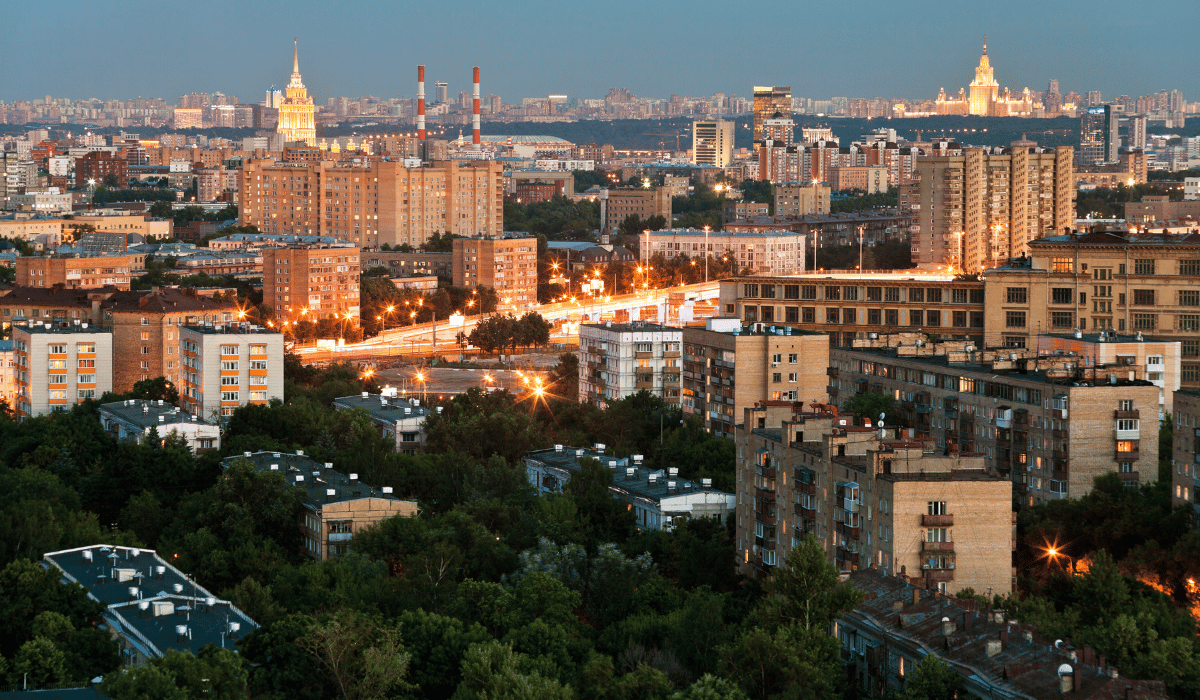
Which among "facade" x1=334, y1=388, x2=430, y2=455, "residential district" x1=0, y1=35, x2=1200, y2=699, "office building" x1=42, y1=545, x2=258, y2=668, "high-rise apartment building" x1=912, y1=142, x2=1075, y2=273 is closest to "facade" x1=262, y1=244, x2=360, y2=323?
"residential district" x1=0, y1=35, x2=1200, y2=699

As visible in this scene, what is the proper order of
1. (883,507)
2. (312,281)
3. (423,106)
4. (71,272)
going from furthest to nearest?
(423,106)
(312,281)
(71,272)
(883,507)

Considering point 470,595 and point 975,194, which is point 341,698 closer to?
point 470,595

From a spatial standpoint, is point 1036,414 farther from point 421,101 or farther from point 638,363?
point 421,101

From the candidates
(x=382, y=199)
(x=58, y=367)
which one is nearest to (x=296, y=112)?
(x=382, y=199)

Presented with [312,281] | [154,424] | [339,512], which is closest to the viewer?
[339,512]

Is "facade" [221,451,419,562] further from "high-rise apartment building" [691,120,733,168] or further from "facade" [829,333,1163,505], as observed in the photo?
"high-rise apartment building" [691,120,733,168]

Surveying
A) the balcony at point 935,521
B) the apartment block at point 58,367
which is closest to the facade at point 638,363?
the apartment block at point 58,367

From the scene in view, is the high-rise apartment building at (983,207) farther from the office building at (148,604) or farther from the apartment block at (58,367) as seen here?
the office building at (148,604)
